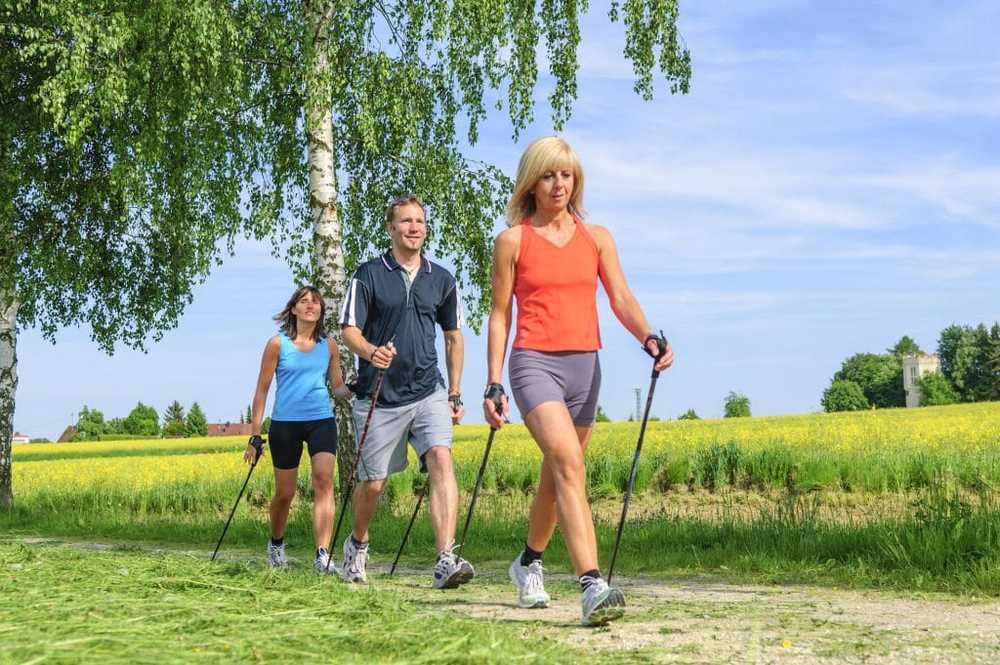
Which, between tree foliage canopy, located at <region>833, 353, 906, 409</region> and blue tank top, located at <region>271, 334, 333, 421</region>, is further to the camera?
tree foliage canopy, located at <region>833, 353, 906, 409</region>

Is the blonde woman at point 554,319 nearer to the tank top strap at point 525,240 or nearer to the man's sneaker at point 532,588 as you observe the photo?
the tank top strap at point 525,240

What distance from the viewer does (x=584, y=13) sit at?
16406 mm

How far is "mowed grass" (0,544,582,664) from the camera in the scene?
13.9 ft

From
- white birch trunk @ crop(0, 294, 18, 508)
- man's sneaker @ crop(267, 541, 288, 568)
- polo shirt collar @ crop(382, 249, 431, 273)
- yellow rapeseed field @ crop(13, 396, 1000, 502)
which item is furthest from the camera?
white birch trunk @ crop(0, 294, 18, 508)

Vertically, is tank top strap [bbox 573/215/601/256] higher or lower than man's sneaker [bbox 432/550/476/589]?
higher

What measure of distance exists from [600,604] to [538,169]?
224 centimetres

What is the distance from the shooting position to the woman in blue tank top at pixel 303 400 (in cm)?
855

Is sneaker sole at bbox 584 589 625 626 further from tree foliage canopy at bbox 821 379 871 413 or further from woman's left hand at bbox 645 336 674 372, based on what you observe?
tree foliage canopy at bbox 821 379 871 413

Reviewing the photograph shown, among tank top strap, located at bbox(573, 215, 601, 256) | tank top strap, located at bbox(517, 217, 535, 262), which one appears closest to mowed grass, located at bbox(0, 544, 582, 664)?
tank top strap, located at bbox(517, 217, 535, 262)

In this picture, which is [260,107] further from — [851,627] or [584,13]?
[851,627]

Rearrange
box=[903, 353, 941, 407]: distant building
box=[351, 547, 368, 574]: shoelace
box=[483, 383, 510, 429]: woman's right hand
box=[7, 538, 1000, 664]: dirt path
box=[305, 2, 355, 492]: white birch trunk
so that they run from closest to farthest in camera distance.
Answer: box=[7, 538, 1000, 664]: dirt path
box=[483, 383, 510, 429]: woman's right hand
box=[351, 547, 368, 574]: shoelace
box=[305, 2, 355, 492]: white birch trunk
box=[903, 353, 941, 407]: distant building

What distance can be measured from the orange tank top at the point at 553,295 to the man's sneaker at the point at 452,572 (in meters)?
1.86

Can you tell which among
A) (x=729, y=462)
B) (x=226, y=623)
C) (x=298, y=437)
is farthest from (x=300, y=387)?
(x=729, y=462)

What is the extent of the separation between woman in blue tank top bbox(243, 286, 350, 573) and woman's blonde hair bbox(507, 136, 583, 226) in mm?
2622
